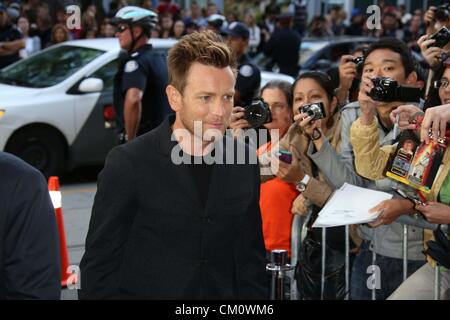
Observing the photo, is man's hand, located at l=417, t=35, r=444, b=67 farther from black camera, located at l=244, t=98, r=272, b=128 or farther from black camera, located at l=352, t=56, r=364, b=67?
black camera, located at l=244, t=98, r=272, b=128

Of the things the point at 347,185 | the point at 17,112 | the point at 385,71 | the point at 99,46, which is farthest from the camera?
the point at 99,46

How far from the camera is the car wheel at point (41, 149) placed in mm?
9445

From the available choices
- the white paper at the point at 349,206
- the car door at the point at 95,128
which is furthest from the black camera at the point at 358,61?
the car door at the point at 95,128

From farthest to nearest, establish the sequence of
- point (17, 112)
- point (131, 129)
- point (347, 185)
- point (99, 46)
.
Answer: point (99, 46) < point (17, 112) < point (131, 129) < point (347, 185)

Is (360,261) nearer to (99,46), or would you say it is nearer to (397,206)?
(397,206)

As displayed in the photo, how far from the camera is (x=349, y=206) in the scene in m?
3.93

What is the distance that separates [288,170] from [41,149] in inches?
227

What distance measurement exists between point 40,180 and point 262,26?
18441 millimetres

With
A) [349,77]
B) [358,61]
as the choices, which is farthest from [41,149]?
[358,61]

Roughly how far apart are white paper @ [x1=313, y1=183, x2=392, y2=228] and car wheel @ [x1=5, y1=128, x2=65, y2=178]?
5966 millimetres

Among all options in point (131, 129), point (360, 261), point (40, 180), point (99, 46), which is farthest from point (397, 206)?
point (99, 46)

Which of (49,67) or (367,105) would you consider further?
(49,67)

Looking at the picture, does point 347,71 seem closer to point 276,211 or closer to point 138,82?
point 276,211

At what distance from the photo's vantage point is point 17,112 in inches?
368
